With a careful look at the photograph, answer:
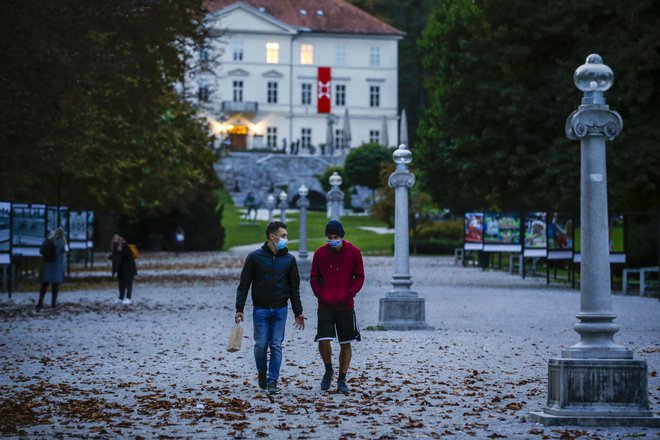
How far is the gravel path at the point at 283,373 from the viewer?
39.1ft

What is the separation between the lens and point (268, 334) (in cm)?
1462

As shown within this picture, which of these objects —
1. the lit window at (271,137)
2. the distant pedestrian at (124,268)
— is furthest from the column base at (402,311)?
the lit window at (271,137)

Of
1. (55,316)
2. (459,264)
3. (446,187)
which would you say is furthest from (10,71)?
(459,264)

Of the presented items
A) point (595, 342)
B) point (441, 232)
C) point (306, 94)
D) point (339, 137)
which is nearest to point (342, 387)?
point (595, 342)

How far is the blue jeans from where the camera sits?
47.6ft

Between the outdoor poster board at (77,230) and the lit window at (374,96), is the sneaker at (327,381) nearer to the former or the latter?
the outdoor poster board at (77,230)

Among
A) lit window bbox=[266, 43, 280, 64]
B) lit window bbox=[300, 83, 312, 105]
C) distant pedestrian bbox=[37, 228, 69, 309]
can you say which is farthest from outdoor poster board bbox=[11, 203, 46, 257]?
lit window bbox=[300, 83, 312, 105]

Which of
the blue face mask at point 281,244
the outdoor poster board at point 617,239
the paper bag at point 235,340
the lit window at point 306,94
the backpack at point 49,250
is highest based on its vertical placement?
the lit window at point 306,94

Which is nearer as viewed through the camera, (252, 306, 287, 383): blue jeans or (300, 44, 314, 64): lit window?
(252, 306, 287, 383): blue jeans

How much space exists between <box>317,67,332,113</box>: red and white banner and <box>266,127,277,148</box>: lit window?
16.8 feet

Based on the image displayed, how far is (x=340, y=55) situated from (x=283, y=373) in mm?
131358

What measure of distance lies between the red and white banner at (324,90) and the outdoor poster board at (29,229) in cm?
10575

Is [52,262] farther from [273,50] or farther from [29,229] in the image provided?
[273,50]

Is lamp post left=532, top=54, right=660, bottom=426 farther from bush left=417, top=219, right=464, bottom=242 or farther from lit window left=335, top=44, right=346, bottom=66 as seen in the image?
lit window left=335, top=44, right=346, bottom=66
